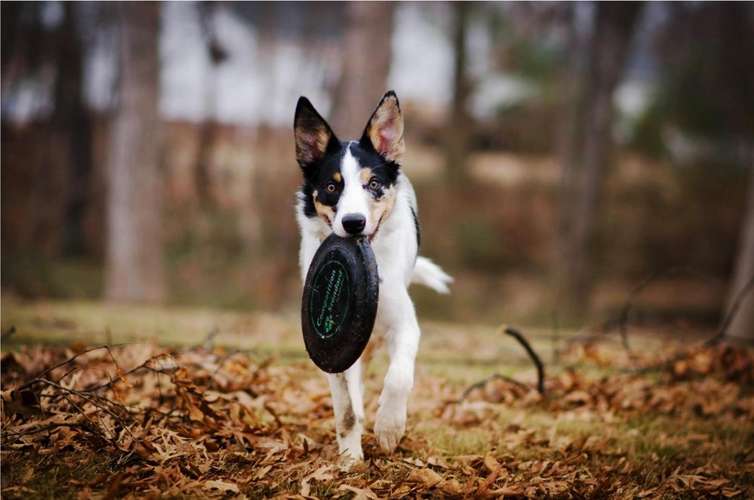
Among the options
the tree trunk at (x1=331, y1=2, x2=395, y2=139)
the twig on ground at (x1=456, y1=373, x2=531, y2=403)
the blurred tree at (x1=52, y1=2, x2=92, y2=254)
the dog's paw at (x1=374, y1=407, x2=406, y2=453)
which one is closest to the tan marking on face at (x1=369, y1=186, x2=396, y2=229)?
the dog's paw at (x1=374, y1=407, x2=406, y2=453)

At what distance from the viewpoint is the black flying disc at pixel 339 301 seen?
147 inches

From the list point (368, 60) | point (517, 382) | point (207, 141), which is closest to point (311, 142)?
point (517, 382)

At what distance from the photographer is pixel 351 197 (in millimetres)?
3867

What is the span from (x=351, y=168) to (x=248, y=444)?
162 centimetres

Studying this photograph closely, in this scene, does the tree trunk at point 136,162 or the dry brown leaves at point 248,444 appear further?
the tree trunk at point 136,162

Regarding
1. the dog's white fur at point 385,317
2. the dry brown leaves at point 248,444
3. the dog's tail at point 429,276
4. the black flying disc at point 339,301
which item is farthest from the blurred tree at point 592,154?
the black flying disc at point 339,301

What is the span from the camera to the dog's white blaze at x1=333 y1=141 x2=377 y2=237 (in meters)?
3.81

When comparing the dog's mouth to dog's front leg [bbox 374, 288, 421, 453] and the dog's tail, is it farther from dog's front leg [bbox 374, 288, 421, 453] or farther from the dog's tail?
the dog's tail

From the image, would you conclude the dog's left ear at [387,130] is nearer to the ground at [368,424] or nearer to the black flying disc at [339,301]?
the black flying disc at [339,301]

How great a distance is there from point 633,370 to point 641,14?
1059 centimetres

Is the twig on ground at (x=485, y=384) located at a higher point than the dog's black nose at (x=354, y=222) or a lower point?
lower

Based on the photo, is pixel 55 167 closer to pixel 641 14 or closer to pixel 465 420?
pixel 641 14

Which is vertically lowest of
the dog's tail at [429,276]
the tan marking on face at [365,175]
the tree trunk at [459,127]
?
the dog's tail at [429,276]

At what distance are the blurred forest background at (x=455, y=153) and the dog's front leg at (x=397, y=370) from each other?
11.3 metres
